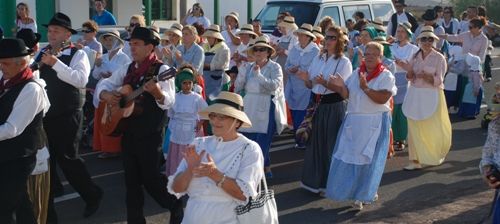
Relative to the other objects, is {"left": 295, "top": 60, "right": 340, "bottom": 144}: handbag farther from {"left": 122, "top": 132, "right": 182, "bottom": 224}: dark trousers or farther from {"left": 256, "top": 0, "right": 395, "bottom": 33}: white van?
{"left": 256, "top": 0, "right": 395, "bottom": 33}: white van

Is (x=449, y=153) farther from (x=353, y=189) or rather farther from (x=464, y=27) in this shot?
(x=464, y=27)

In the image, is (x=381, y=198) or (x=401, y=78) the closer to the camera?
(x=381, y=198)

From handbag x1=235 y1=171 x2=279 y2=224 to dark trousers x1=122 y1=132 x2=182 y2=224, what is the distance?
7.17 ft

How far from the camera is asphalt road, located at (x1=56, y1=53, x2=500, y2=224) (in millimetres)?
7879

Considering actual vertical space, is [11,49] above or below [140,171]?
above

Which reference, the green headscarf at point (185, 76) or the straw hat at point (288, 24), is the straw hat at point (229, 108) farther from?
the straw hat at point (288, 24)

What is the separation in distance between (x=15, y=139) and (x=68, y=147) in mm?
1654

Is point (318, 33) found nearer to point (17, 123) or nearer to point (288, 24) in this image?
point (288, 24)

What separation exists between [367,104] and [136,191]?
2499 millimetres

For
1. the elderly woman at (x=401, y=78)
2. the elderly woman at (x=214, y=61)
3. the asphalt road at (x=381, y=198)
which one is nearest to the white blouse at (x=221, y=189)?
the asphalt road at (x=381, y=198)

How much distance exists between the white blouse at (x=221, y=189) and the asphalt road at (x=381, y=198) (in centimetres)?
296

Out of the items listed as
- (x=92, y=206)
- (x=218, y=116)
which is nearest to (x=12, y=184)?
(x=218, y=116)

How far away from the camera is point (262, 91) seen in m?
9.17

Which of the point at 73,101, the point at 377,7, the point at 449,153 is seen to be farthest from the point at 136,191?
the point at 377,7
